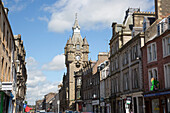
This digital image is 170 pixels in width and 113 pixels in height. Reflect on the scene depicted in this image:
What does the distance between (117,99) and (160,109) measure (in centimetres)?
1520

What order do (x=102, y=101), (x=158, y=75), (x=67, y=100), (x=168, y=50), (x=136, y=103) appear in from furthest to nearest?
(x=67, y=100)
(x=102, y=101)
(x=136, y=103)
(x=158, y=75)
(x=168, y=50)

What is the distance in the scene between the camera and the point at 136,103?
3250 cm

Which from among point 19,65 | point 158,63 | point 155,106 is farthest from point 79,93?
point 158,63

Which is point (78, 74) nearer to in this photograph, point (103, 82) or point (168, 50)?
point (103, 82)

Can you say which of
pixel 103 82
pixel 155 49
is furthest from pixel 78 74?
pixel 155 49

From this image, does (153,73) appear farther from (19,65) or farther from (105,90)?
(105,90)

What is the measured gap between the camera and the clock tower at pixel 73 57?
9312cm

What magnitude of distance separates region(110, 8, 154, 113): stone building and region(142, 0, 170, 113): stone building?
1604 mm

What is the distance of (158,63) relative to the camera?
26.4 meters

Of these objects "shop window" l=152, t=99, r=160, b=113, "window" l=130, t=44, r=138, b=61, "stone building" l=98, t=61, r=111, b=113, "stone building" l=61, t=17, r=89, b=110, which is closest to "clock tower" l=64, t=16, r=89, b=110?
"stone building" l=61, t=17, r=89, b=110

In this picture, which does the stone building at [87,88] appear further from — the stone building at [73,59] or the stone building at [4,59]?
the stone building at [4,59]

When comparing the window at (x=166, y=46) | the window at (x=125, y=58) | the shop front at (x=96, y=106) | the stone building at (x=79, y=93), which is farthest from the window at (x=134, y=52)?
the stone building at (x=79, y=93)

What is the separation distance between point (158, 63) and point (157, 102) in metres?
4.17

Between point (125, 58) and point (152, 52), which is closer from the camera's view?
point (152, 52)
